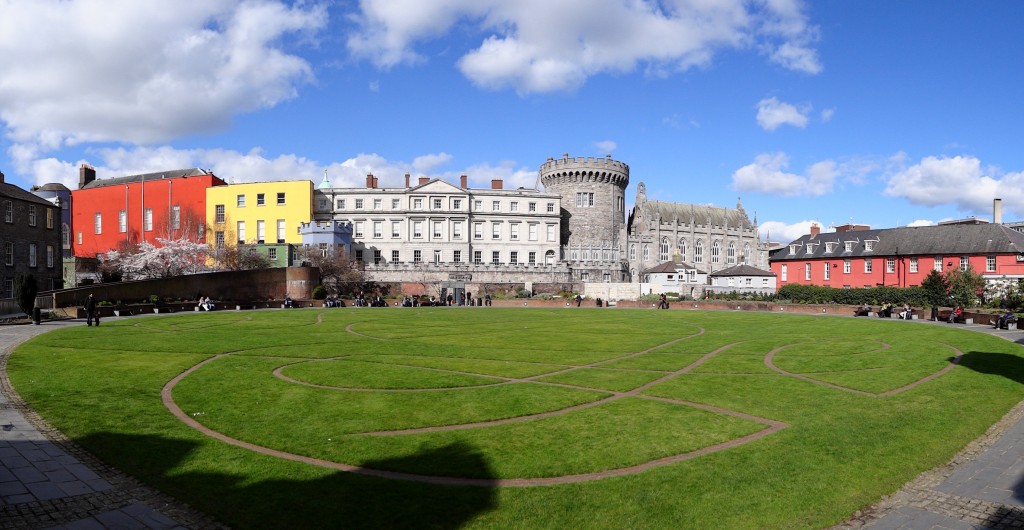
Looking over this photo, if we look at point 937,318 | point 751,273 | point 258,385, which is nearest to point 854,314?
point 937,318

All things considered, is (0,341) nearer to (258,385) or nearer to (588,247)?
(258,385)

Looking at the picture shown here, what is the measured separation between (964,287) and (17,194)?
76.0 meters

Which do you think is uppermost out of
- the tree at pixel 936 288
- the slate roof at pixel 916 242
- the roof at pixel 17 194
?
the roof at pixel 17 194

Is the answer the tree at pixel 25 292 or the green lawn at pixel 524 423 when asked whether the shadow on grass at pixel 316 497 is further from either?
the tree at pixel 25 292

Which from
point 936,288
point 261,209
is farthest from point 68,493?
point 261,209

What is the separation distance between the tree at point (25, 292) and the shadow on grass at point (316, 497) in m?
35.3

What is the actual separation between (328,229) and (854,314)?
177ft

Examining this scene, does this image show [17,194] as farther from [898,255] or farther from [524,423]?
[898,255]

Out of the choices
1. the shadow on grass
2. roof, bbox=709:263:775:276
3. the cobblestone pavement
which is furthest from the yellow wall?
the shadow on grass

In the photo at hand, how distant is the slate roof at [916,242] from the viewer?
60.9m

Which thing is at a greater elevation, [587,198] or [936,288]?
[587,198]

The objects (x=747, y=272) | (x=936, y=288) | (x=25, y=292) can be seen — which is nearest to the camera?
(x=25, y=292)

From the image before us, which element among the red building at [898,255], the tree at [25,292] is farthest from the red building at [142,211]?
the red building at [898,255]

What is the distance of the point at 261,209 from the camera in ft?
241
